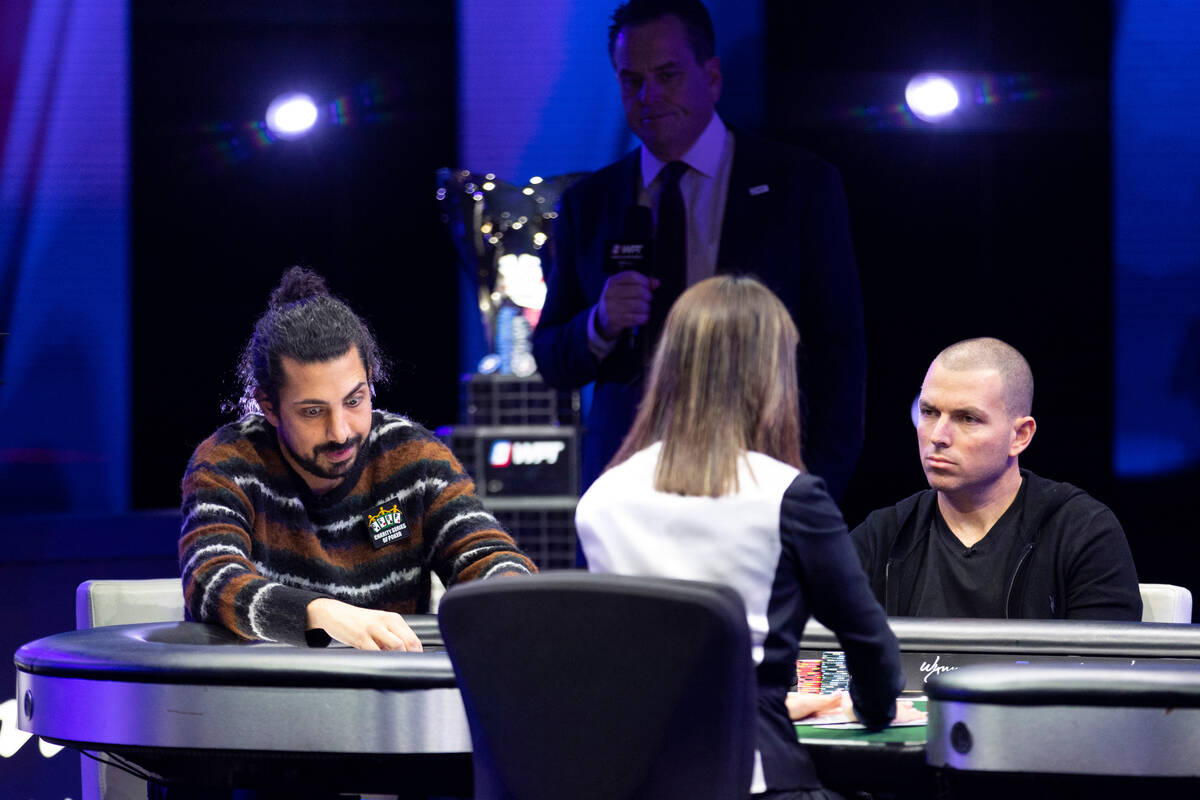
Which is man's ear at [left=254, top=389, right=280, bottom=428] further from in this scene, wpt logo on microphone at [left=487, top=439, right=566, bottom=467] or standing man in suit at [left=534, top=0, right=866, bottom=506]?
wpt logo on microphone at [left=487, top=439, right=566, bottom=467]

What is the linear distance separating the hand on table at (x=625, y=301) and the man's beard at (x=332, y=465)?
76 centimetres

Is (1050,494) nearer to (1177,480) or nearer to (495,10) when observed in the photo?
(1177,480)

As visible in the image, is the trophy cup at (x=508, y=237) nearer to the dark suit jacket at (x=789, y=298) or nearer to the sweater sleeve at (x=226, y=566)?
the dark suit jacket at (x=789, y=298)

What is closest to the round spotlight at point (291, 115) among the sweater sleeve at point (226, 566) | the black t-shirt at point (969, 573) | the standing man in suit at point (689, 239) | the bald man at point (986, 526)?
the standing man in suit at point (689, 239)

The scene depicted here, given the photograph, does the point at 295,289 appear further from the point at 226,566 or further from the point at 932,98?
the point at 932,98

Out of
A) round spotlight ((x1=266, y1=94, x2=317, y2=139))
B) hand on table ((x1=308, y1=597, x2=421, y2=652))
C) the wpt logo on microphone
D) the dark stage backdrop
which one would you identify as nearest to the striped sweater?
hand on table ((x1=308, y1=597, x2=421, y2=652))

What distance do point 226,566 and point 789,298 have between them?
1.45m

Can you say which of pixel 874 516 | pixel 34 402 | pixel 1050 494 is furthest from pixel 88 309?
pixel 1050 494

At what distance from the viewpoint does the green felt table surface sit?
1.67 m

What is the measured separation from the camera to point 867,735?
1.71m

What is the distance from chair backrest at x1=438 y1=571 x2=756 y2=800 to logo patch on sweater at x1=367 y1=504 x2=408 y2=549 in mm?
859

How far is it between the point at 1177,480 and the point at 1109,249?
0.77m

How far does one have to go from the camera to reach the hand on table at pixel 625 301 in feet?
9.46

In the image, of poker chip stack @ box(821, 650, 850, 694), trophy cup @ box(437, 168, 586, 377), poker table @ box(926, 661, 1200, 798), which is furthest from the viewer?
trophy cup @ box(437, 168, 586, 377)
